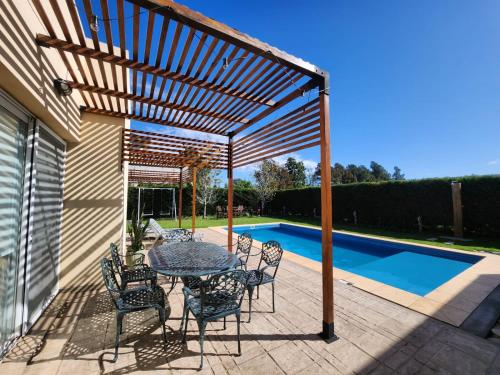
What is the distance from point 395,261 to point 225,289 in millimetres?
6765

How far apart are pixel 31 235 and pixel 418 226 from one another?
1298 centimetres

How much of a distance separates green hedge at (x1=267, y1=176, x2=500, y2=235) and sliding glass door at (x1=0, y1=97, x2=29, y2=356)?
1290 centimetres

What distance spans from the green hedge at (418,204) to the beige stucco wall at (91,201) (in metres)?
11.9

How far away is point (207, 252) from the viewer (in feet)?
11.7

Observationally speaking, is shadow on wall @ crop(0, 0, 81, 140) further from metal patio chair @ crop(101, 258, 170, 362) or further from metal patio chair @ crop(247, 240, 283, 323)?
metal patio chair @ crop(247, 240, 283, 323)

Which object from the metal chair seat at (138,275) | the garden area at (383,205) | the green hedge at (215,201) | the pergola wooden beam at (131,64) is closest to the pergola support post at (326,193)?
the pergola wooden beam at (131,64)

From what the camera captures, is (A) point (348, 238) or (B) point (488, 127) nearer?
(A) point (348, 238)

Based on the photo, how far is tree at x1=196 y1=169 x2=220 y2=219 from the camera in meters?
16.2

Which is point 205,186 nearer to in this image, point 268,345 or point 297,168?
point 268,345

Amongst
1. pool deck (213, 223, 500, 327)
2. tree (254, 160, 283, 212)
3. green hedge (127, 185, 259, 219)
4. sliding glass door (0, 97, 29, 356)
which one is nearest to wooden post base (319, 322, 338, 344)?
pool deck (213, 223, 500, 327)

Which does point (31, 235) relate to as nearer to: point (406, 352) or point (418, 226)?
point (406, 352)

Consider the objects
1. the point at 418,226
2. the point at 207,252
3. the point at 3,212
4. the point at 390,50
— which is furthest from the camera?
the point at 418,226

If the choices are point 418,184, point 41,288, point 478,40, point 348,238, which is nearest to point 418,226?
point 418,184

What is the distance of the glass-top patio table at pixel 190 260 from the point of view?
2.64 metres
